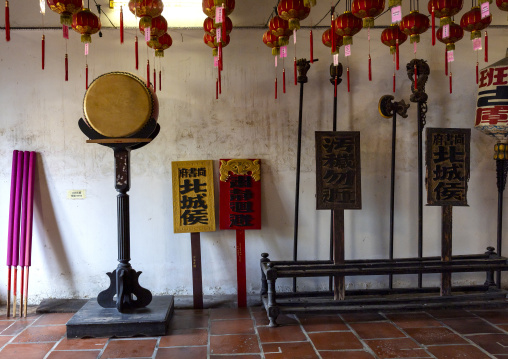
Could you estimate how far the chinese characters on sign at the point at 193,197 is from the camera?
4641 mm

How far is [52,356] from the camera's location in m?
3.37

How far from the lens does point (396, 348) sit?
3400 mm

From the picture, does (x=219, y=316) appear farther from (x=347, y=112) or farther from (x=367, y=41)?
(x=367, y=41)

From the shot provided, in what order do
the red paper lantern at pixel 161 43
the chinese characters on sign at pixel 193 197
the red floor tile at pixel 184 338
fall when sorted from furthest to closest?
the chinese characters on sign at pixel 193 197 → the red paper lantern at pixel 161 43 → the red floor tile at pixel 184 338

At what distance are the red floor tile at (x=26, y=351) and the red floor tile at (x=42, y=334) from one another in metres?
0.11

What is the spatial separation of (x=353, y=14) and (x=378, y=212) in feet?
7.41

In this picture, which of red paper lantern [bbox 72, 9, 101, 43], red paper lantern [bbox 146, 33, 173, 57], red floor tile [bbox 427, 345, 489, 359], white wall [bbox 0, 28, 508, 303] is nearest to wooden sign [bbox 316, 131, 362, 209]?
white wall [bbox 0, 28, 508, 303]

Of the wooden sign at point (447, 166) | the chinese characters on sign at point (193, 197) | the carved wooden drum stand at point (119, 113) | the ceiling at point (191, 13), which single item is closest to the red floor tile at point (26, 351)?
the carved wooden drum stand at point (119, 113)

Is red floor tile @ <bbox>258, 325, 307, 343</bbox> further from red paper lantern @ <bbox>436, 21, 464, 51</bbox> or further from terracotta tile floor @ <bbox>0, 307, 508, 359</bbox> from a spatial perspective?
red paper lantern @ <bbox>436, 21, 464, 51</bbox>

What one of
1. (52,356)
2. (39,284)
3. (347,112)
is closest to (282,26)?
(347,112)

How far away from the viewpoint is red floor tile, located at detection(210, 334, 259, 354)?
3.42 m

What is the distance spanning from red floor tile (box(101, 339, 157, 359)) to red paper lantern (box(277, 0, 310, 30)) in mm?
2664

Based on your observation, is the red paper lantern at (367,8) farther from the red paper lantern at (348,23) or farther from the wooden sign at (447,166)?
the wooden sign at (447,166)

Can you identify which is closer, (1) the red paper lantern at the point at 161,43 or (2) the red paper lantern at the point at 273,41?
(2) the red paper lantern at the point at 273,41
